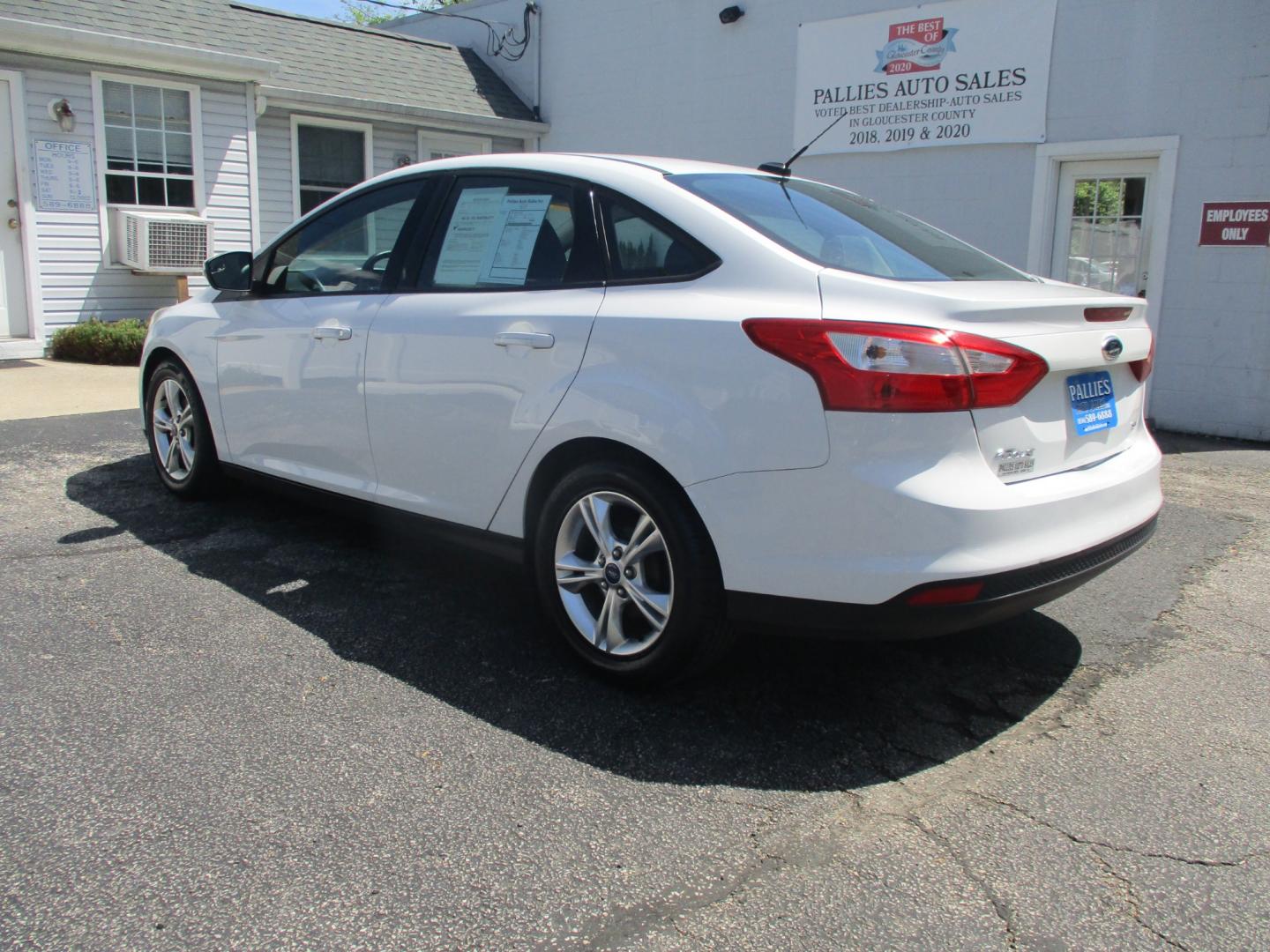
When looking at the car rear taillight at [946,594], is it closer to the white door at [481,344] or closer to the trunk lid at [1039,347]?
the trunk lid at [1039,347]

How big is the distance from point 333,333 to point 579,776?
7.12ft

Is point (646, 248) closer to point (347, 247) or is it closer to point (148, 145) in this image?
point (347, 247)

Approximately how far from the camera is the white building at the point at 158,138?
33.9 feet

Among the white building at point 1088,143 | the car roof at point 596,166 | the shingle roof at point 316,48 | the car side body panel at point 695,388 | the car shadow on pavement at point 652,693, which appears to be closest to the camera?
the car side body panel at point 695,388

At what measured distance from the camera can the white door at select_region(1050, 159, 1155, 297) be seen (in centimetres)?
902

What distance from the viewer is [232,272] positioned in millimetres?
4949

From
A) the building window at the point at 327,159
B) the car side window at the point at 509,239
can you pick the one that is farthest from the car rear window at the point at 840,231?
the building window at the point at 327,159

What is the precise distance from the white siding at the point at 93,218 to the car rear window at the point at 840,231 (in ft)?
30.4

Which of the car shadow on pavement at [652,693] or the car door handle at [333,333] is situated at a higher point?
the car door handle at [333,333]

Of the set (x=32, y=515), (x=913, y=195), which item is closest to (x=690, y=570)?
(x=32, y=515)

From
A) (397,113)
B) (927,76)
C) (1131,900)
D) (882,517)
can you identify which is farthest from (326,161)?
(1131,900)

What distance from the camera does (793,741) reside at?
10.1ft

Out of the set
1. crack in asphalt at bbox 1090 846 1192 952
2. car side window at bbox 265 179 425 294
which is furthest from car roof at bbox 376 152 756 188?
crack in asphalt at bbox 1090 846 1192 952

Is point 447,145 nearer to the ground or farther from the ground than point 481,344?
farther from the ground
